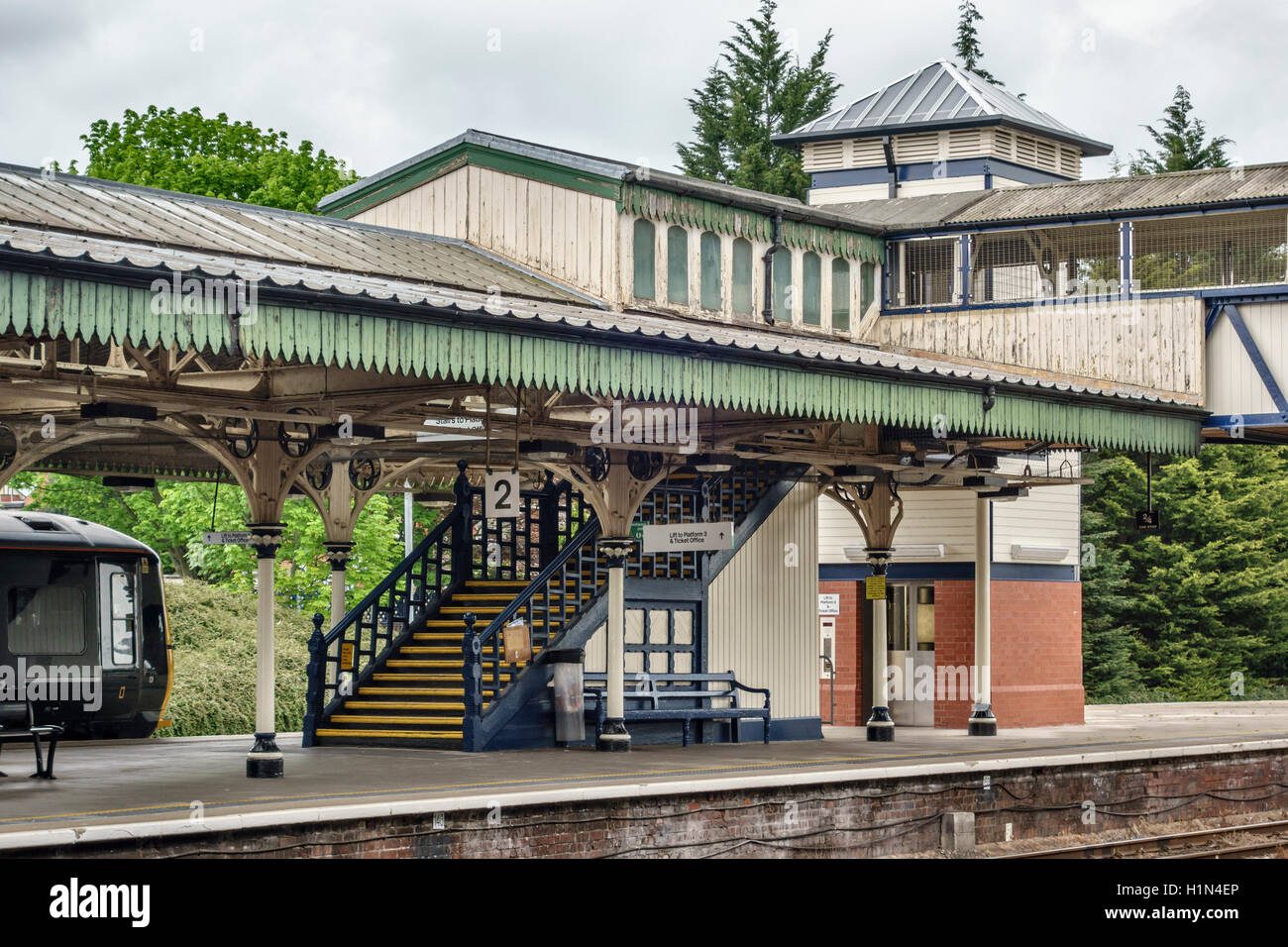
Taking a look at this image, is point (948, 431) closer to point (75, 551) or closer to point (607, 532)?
point (607, 532)

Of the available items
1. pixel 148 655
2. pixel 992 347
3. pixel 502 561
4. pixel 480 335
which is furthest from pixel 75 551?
pixel 992 347

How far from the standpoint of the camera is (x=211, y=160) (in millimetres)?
42938

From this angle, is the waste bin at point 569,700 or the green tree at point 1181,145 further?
the green tree at point 1181,145

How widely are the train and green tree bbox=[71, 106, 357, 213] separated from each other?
20921 millimetres

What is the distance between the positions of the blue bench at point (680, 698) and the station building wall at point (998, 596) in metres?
4.73

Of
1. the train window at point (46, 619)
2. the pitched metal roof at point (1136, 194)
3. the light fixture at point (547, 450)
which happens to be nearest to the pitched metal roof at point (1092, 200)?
the pitched metal roof at point (1136, 194)

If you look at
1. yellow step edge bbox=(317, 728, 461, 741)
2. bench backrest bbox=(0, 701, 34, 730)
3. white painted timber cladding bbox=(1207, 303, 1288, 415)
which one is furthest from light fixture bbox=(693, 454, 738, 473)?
bench backrest bbox=(0, 701, 34, 730)

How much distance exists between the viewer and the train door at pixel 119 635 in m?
21.6

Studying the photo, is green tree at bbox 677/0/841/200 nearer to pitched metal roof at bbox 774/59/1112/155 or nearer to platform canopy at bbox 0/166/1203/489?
pitched metal roof at bbox 774/59/1112/155

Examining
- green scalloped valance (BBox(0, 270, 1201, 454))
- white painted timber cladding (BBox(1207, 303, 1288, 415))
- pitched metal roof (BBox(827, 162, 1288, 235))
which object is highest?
pitched metal roof (BBox(827, 162, 1288, 235))

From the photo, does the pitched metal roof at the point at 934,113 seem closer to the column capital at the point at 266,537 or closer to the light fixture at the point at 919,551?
the light fixture at the point at 919,551

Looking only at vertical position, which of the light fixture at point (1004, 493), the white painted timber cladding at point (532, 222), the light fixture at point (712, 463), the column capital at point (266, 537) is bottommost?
the column capital at point (266, 537)

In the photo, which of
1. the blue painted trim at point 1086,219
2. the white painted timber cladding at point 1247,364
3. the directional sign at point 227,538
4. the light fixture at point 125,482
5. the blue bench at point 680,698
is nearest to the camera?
the directional sign at point 227,538

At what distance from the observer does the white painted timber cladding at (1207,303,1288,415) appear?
75.3 ft
